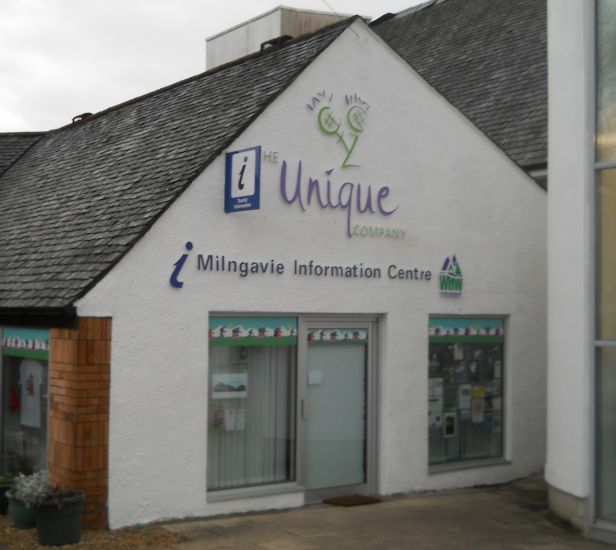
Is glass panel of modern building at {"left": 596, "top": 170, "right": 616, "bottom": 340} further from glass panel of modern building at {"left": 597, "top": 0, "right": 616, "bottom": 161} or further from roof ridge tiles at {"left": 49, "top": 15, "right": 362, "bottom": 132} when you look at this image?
roof ridge tiles at {"left": 49, "top": 15, "right": 362, "bottom": 132}

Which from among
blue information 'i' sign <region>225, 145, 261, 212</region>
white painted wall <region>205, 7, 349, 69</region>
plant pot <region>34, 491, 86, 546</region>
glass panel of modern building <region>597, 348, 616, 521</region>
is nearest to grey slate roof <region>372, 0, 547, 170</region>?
white painted wall <region>205, 7, 349, 69</region>

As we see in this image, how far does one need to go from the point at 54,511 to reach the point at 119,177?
4.27 meters

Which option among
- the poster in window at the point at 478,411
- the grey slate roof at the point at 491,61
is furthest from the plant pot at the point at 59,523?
the grey slate roof at the point at 491,61

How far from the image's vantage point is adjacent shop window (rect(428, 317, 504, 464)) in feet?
39.0

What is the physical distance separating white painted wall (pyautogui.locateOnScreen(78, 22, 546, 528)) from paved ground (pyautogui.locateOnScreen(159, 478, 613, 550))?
1.44 ft

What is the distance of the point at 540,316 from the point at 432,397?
2212 millimetres

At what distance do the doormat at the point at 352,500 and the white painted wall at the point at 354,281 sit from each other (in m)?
0.36

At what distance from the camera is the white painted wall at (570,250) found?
9.42 metres

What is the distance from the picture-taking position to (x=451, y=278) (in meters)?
11.9

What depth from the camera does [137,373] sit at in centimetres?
927

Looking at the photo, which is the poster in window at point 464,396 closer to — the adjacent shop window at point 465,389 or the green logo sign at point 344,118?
the adjacent shop window at point 465,389

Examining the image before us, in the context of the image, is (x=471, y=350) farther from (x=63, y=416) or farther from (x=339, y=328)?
(x=63, y=416)

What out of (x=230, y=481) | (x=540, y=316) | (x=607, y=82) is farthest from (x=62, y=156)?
(x=607, y=82)

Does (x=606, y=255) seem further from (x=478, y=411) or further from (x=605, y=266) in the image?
(x=478, y=411)
